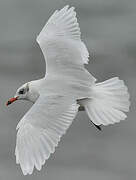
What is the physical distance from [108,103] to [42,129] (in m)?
0.80

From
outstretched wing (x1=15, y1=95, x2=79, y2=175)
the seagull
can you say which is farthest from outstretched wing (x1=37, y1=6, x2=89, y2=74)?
outstretched wing (x1=15, y1=95, x2=79, y2=175)

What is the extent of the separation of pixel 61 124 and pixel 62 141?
3531 millimetres

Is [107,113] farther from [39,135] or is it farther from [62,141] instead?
[62,141]

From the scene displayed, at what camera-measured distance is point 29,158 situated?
7312 millimetres

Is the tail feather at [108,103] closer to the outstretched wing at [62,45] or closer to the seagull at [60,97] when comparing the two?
the seagull at [60,97]

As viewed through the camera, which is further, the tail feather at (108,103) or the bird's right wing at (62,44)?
the bird's right wing at (62,44)

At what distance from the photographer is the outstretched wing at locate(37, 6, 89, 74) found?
330 inches

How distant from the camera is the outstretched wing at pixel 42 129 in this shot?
731 cm

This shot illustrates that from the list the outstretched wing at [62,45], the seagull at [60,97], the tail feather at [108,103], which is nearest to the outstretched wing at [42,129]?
the seagull at [60,97]

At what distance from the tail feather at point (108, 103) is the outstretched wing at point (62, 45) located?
0.41 meters

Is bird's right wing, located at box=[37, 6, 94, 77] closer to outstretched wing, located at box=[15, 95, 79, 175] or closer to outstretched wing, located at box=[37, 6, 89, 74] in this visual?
outstretched wing, located at box=[37, 6, 89, 74]

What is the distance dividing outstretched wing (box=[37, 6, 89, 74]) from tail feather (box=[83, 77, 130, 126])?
1.34 ft

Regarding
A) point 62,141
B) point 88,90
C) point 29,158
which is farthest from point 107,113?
point 62,141

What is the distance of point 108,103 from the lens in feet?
26.1
